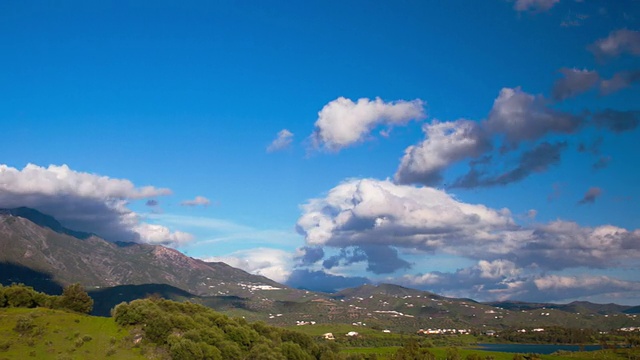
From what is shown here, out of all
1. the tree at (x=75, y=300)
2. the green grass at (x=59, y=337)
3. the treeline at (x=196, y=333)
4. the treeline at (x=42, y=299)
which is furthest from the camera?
the tree at (x=75, y=300)

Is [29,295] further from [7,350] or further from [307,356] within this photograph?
[307,356]

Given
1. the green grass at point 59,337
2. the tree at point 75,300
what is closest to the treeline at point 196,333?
the green grass at point 59,337

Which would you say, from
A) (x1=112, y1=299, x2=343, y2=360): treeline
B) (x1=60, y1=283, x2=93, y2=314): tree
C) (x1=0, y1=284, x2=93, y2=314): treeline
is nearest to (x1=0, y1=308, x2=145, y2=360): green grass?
(x1=112, y1=299, x2=343, y2=360): treeline

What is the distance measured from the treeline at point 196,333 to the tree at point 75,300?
1489 centimetres

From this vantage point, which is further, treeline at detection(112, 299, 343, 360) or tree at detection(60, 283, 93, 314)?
tree at detection(60, 283, 93, 314)

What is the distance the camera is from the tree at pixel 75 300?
104875 millimetres

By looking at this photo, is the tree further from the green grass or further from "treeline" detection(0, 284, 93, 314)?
the green grass

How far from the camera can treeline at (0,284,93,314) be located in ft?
319

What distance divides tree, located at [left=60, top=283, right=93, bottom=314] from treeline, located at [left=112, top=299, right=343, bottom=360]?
14.9 meters

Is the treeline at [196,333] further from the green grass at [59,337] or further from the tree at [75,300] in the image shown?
the tree at [75,300]

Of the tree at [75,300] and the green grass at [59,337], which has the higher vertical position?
the tree at [75,300]

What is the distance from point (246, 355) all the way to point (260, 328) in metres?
24.4

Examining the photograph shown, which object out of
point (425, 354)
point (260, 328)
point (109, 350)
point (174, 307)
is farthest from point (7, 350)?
point (425, 354)

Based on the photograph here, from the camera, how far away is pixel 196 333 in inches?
3553
